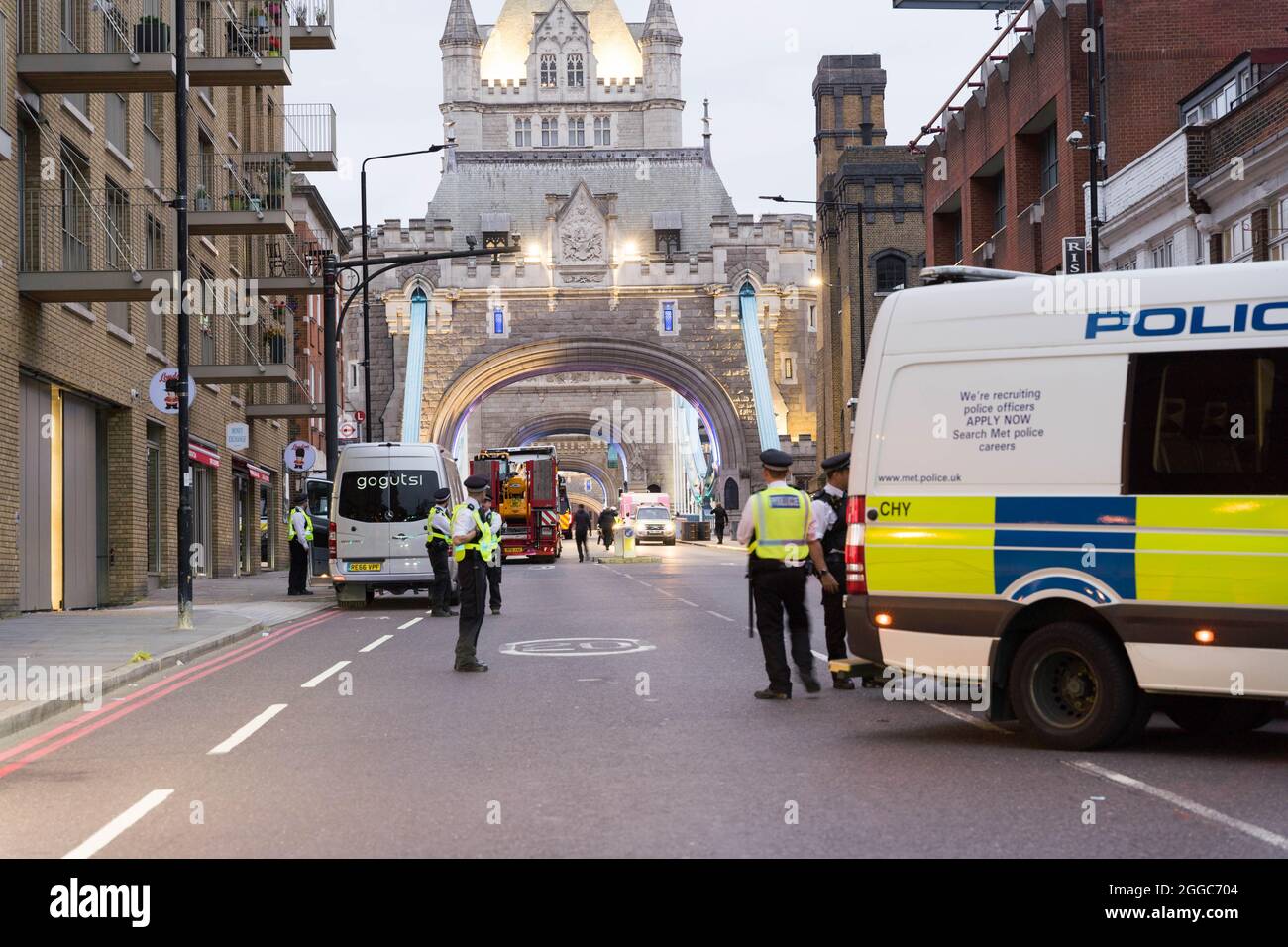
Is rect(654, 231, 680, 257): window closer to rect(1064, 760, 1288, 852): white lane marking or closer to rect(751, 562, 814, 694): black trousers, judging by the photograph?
rect(751, 562, 814, 694): black trousers

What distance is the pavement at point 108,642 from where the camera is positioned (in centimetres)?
1165

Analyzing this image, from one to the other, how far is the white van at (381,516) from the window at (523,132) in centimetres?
9135

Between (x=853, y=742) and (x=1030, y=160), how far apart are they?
28.7 m

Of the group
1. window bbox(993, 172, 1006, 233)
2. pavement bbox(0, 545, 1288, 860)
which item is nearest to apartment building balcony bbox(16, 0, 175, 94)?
pavement bbox(0, 545, 1288, 860)

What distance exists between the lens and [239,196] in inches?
1226

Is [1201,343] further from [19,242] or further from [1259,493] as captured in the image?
[19,242]

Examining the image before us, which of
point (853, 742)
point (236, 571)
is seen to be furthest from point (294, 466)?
point (853, 742)

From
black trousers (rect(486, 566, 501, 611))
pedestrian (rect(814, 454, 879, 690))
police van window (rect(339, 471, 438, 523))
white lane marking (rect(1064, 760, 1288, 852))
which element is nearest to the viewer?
white lane marking (rect(1064, 760, 1288, 852))

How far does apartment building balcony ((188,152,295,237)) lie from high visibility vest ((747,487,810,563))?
20.3m

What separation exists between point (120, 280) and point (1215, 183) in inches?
681

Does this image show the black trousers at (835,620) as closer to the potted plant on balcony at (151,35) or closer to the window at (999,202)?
the potted plant on balcony at (151,35)

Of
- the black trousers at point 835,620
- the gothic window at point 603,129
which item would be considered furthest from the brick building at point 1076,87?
the gothic window at point 603,129

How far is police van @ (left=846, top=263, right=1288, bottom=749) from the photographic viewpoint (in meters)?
8.08

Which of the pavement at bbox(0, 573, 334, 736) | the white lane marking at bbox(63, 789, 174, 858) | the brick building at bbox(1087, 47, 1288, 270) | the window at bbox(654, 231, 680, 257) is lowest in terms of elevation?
the white lane marking at bbox(63, 789, 174, 858)
